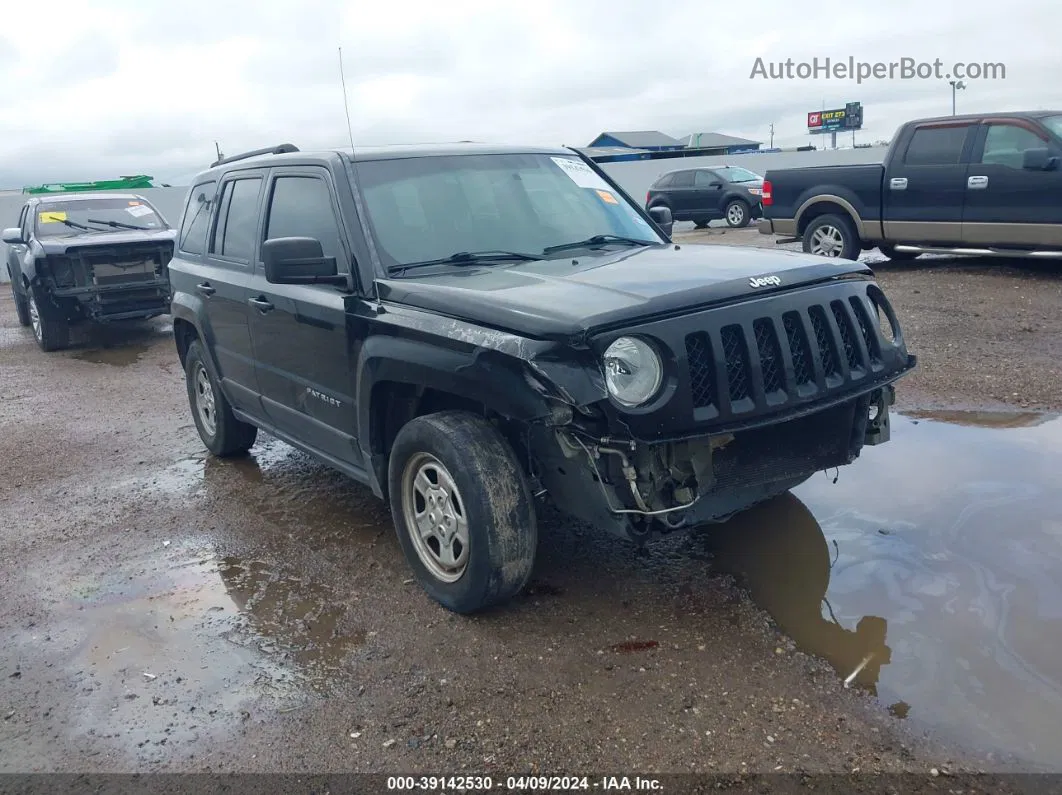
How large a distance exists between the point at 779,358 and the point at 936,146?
8846 mm

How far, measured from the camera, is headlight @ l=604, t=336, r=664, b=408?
3209mm

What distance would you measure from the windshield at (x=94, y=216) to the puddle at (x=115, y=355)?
1623mm

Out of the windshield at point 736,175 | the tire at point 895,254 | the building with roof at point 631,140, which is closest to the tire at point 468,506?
the tire at point 895,254

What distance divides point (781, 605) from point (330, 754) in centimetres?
187

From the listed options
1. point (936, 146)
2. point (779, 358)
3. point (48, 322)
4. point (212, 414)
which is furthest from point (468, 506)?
point (48, 322)

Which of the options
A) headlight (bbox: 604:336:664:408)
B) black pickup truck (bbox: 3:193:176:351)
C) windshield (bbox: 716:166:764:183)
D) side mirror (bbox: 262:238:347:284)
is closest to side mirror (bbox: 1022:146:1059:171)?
headlight (bbox: 604:336:664:408)

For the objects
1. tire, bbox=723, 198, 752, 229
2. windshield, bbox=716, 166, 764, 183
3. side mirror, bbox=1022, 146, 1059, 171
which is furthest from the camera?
windshield, bbox=716, 166, 764, 183

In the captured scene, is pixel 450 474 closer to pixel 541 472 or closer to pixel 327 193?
pixel 541 472

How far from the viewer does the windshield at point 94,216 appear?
39.3 ft

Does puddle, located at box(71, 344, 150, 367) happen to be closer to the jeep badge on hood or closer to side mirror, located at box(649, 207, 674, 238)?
side mirror, located at box(649, 207, 674, 238)

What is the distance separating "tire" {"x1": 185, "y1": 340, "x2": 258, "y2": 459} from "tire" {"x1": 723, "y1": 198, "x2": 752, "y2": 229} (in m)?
17.5

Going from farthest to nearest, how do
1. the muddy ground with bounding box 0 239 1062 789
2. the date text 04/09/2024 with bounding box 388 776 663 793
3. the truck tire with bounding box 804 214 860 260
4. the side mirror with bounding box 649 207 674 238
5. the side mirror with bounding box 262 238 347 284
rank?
the truck tire with bounding box 804 214 860 260, the side mirror with bounding box 649 207 674 238, the side mirror with bounding box 262 238 347 284, the muddy ground with bounding box 0 239 1062 789, the date text 04/09/2024 with bounding box 388 776 663 793

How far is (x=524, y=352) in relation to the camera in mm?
3223

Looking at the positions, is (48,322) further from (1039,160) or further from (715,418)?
(1039,160)
